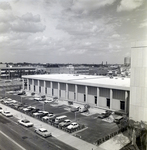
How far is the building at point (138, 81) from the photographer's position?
118 inches

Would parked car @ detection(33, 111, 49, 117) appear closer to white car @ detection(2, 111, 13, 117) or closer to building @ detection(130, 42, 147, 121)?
white car @ detection(2, 111, 13, 117)

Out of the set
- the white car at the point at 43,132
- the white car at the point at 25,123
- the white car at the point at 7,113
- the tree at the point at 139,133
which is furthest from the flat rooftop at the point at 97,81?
the white car at the point at 25,123

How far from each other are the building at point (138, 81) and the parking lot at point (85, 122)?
57 centimetres

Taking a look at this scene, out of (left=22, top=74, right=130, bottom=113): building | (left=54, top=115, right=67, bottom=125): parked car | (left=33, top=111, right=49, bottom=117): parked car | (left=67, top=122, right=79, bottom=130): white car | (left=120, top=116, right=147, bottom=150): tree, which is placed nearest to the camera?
(left=120, top=116, right=147, bottom=150): tree

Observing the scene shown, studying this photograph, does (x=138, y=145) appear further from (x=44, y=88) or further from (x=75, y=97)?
(x=44, y=88)

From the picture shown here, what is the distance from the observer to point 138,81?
3266mm

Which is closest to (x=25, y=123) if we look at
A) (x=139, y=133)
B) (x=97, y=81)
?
(x=139, y=133)

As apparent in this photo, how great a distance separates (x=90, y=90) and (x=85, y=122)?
220 centimetres

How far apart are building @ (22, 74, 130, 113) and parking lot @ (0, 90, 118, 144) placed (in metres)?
0.92

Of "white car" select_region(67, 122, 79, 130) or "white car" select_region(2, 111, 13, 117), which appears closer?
"white car" select_region(67, 122, 79, 130)

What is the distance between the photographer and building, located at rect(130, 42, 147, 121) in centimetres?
300

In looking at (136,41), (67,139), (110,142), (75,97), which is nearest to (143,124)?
(110,142)

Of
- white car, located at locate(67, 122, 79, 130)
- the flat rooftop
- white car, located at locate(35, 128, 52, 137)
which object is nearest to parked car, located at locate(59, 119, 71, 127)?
white car, located at locate(67, 122, 79, 130)

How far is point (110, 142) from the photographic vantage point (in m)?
2.80
